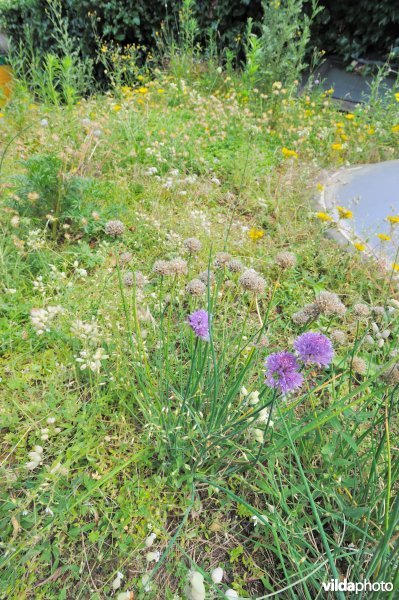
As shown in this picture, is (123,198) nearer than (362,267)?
No

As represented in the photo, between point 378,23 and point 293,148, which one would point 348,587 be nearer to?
point 293,148

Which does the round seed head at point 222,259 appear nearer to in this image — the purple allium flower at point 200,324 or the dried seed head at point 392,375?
the purple allium flower at point 200,324

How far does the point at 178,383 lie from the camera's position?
1628 millimetres

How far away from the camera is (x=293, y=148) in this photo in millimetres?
3621

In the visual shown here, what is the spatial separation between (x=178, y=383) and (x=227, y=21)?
6158 millimetres

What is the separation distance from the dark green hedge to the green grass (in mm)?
2510

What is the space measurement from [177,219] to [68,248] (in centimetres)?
75

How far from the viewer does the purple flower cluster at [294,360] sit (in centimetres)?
100

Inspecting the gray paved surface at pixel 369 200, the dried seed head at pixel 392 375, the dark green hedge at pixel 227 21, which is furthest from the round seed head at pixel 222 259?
the dark green hedge at pixel 227 21

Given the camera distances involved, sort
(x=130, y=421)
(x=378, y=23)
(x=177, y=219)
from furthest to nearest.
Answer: (x=378, y=23) < (x=177, y=219) < (x=130, y=421)

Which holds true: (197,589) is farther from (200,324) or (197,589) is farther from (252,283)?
(252,283)

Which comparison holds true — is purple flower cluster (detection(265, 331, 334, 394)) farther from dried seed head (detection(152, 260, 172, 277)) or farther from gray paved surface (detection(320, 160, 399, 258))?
gray paved surface (detection(320, 160, 399, 258))

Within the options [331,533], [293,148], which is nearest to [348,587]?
[331,533]

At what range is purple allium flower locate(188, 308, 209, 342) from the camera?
3.62 ft
